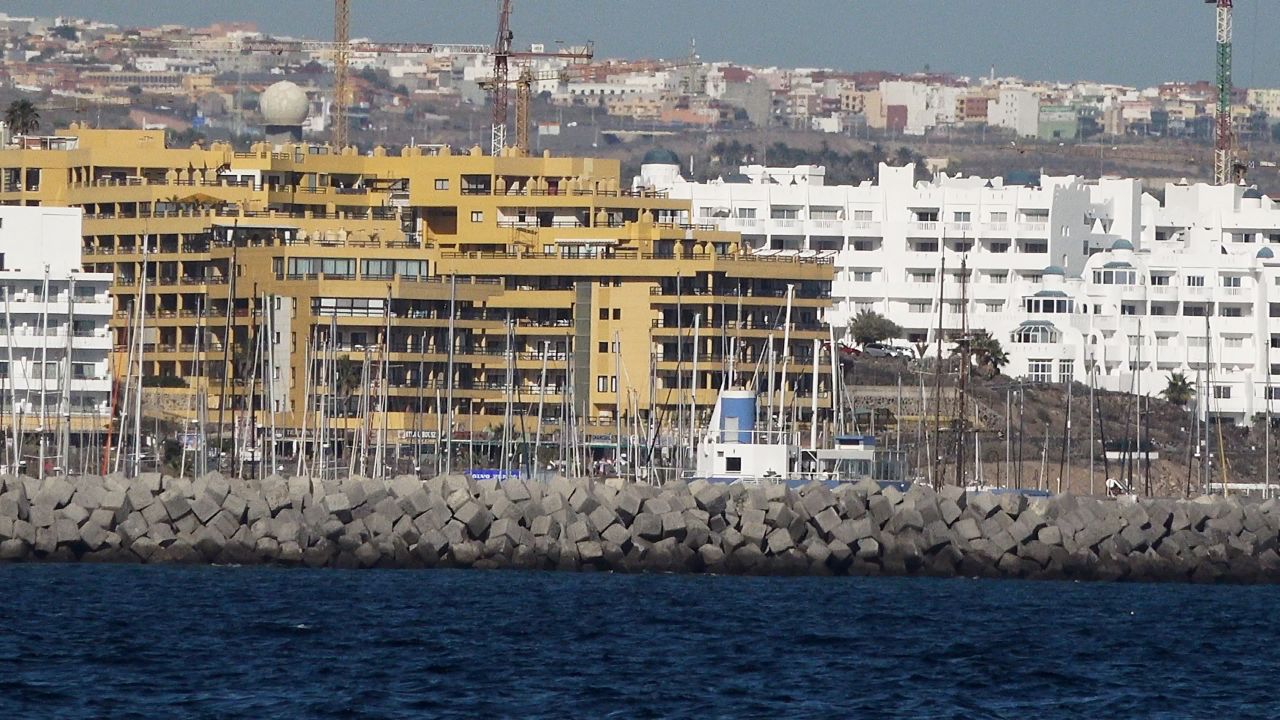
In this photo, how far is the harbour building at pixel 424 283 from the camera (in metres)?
112

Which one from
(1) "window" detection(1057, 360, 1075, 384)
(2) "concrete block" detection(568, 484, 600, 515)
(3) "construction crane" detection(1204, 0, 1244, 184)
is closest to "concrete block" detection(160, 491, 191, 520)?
(2) "concrete block" detection(568, 484, 600, 515)

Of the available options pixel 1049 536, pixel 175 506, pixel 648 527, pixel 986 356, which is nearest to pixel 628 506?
pixel 648 527

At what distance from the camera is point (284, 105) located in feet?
467

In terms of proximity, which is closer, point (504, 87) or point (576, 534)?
point (576, 534)

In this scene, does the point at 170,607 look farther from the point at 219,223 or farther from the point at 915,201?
the point at 915,201

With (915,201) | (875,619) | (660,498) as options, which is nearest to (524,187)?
(915,201)

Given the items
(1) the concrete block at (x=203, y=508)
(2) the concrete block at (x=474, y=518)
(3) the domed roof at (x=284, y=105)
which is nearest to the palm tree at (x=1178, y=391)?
(3) the domed roof at (x=284, y=105)

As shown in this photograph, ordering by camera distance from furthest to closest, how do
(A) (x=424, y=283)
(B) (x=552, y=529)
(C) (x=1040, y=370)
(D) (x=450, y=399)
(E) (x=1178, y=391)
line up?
(C) (x=1040, y=370) < (E) (x=1178, y=391) < (A) (x=424, y=283) < (D) (x=450, y=399) < (B) (x=552, y=529)

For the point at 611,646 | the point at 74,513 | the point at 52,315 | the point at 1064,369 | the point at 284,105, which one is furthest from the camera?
the point at 1064,369

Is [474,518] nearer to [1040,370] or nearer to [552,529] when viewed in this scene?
[552,529]

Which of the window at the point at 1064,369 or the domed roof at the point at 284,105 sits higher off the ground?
the domed roof at the point at 284,105

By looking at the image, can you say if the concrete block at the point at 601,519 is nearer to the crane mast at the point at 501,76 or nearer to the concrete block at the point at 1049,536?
the concrete block at the point at 1049,536

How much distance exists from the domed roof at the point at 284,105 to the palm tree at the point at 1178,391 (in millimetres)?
40687

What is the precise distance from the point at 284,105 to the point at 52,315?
111 ft
